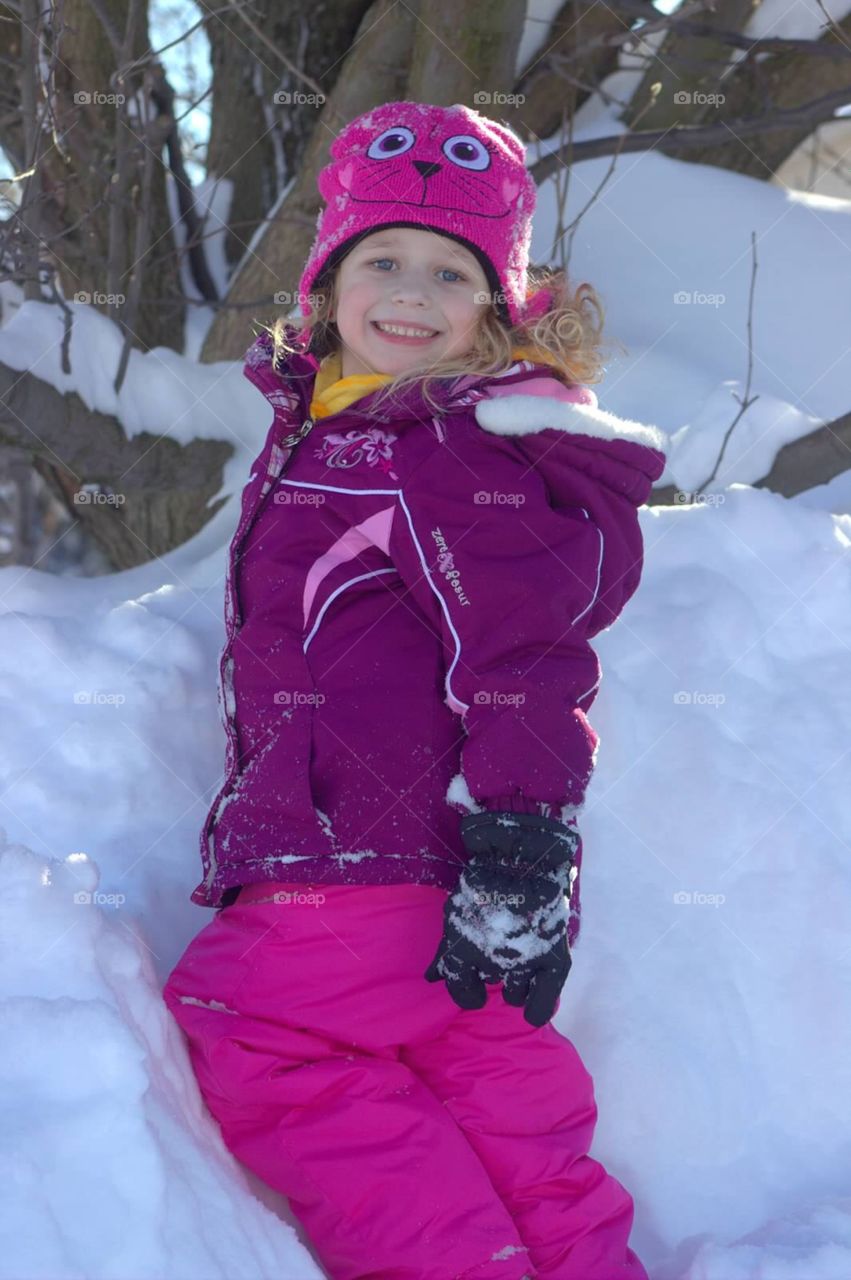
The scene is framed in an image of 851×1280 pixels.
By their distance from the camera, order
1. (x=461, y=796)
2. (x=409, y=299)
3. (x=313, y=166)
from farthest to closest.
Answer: (x=313, y=166), (x=409, y=299), (x=461, y=796)

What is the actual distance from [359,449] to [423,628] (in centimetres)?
33

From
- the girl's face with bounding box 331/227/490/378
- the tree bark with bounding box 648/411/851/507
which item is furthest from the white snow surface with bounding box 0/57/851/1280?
the girl's face with bounding box 331/227/490/378

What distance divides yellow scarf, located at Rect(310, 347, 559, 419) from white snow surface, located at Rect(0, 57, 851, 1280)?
0.64 meters

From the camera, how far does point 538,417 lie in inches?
78.3

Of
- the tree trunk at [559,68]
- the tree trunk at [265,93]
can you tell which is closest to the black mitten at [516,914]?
the tree trunk at [559,68]

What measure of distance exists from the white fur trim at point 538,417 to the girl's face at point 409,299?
0.73 ft

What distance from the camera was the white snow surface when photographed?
1680mm

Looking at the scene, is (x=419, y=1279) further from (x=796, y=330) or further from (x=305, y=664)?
(x=796, y=330)

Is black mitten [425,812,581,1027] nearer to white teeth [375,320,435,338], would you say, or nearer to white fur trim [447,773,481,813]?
white fur trim [447,773,481,813]

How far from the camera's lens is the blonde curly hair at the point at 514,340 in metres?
2.12

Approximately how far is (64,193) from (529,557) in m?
2.47

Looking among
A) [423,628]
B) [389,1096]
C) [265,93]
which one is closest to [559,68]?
[265,93]

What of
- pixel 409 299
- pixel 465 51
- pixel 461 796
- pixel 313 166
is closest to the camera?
pixel 461 796

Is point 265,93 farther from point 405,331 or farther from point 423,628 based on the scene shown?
point 423,628
